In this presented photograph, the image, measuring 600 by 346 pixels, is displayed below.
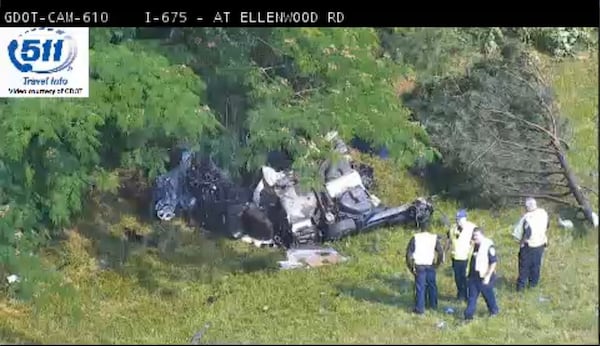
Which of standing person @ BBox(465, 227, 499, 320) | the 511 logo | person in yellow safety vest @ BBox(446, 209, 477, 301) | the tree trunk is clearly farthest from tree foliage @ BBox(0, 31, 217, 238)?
the tree trunk

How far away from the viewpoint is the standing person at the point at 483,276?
200 inches

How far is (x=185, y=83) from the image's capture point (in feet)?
18.5

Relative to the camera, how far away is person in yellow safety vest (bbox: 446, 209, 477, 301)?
204 inches

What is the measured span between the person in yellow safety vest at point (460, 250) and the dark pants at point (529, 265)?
1.04ft

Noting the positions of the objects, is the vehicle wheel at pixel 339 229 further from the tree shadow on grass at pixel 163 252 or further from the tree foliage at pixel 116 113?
the tree foliage at pixel 116 113

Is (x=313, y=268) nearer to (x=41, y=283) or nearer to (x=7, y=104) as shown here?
(x=41, y=283)

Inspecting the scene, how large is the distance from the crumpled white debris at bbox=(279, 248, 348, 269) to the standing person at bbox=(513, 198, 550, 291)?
1.05 m

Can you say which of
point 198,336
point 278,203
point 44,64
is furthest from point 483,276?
point 44,64

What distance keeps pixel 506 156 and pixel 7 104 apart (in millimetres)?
2946

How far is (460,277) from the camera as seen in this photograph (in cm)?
518

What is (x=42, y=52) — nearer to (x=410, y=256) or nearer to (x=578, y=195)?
(x=410, y=256)

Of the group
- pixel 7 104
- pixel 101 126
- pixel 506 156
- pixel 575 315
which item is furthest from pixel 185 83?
pixel 575 315

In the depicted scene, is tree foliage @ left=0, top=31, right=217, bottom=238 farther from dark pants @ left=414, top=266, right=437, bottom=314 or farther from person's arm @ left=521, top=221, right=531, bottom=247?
person's arm @ left=521, top=221, right=531, bottom=247
